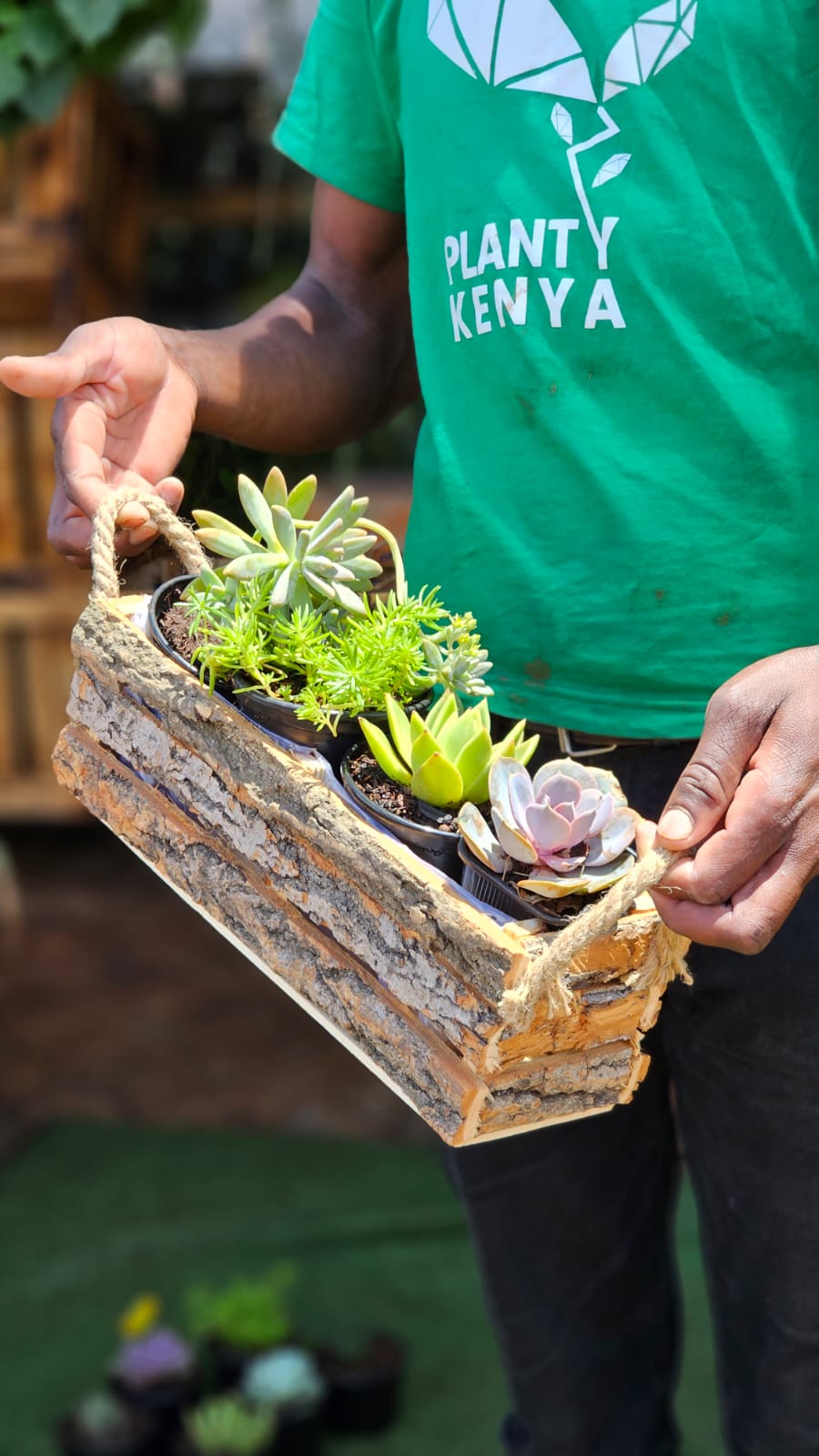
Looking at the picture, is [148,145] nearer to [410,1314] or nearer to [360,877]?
[410,1314]

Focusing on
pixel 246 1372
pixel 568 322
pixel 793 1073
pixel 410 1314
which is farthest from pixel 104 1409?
pixel 568 322

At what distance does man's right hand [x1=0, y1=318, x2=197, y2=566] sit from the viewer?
0.95 m

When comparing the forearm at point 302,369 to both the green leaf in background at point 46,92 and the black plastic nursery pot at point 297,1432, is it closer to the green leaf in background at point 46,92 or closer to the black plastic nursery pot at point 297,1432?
the green leaf in background at point 46,92

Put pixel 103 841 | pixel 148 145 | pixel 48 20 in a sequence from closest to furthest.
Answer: pixel 48 20
pixel 148 145
pixel 103 841

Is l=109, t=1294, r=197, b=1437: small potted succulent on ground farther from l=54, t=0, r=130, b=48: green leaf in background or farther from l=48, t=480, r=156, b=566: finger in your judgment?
l=54, t=0, r=130, b=48: green leaf in background

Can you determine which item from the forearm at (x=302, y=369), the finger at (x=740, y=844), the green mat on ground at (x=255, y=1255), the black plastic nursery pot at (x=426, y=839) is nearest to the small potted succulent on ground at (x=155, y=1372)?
the green mat on ground at (x=255, y=1255)

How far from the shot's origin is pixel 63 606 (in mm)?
3082

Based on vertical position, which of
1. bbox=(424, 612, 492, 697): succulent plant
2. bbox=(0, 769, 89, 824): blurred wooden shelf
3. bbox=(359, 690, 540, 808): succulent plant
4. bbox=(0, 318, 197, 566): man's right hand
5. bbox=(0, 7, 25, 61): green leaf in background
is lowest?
bbox=(0, 769, 89, 824): blurred wooden shelf

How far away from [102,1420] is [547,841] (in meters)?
1.67

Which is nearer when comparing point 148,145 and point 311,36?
point 311,36

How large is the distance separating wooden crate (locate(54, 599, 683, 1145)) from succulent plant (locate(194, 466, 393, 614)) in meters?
0.08

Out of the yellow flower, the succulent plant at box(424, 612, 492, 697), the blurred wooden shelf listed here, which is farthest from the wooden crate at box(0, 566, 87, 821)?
the succulent plant at box(424, 612, 492, 697)

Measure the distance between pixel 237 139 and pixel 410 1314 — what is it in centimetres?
264

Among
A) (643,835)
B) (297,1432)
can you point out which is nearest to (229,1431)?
(297,1432)
